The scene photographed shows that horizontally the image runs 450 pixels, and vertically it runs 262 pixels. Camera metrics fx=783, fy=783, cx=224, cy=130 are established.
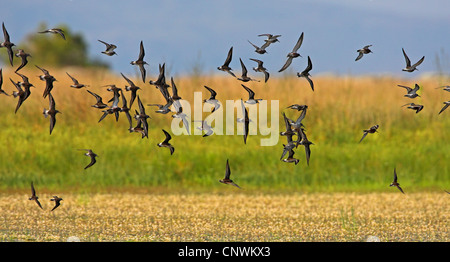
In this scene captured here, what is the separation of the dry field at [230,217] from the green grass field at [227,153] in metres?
0.95

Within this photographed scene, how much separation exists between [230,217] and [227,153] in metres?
4.68

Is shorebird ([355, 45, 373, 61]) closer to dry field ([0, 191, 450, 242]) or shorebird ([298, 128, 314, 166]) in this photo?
shorebird ([298, 128, 314, 166])

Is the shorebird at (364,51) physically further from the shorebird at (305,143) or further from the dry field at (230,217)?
the dry field at (230,217)

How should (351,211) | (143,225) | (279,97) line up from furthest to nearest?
(279,97)
(351,211)
(143,225)

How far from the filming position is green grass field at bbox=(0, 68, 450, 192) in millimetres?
17359

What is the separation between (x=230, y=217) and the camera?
1353cm

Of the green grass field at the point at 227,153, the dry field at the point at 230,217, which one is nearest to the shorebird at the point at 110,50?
the dry field at the point at 230,217

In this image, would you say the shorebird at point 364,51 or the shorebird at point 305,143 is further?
the shorebird at point 364,51

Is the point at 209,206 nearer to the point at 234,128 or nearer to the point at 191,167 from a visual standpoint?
the point at 191,167

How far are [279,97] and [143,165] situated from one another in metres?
5.39

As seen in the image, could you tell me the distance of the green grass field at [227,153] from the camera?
57.0 ft

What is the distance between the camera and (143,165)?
1769 cm

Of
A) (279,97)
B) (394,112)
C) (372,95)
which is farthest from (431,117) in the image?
(279,97)

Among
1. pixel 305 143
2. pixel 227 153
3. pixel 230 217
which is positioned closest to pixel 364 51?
pixel 305 143
